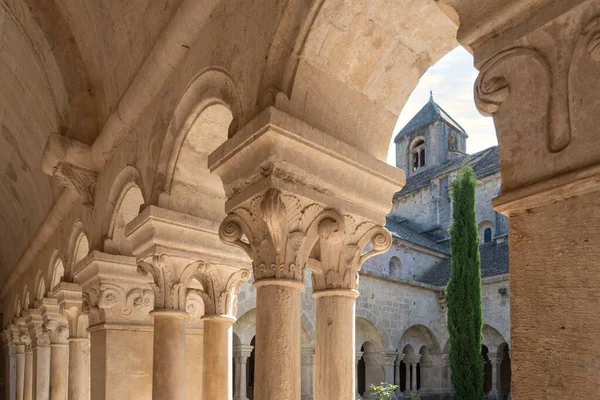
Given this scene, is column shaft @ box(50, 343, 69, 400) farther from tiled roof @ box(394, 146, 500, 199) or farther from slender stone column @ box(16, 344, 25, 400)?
tiled roof @ box(394, 146, 500, 199)

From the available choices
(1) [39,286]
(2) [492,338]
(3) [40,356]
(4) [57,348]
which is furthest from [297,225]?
(2) [492,338]

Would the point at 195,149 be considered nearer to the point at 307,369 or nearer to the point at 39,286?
the point at 39,286

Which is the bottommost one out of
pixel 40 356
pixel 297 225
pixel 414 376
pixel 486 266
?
pixel 414 376

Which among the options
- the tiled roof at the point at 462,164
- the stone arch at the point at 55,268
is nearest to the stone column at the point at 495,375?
the tiled roof at the point at 462,164

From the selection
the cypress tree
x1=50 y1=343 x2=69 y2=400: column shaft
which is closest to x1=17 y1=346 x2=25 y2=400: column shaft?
x1=50 y1=343 x2=69 y2=400: column shaft

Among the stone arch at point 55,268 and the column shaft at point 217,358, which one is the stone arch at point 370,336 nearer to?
the stone arch at point 55,268

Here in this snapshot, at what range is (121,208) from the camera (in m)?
4.76

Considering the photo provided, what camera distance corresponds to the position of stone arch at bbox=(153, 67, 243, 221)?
3.32 metres

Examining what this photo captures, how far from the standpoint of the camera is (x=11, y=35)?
5.79m

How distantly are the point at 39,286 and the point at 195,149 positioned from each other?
652 cm

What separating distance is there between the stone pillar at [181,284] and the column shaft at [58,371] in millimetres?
4195

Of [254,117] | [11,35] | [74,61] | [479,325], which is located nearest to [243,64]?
[254,117]

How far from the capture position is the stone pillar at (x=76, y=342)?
601 centimetres

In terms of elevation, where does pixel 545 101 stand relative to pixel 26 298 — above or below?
above
